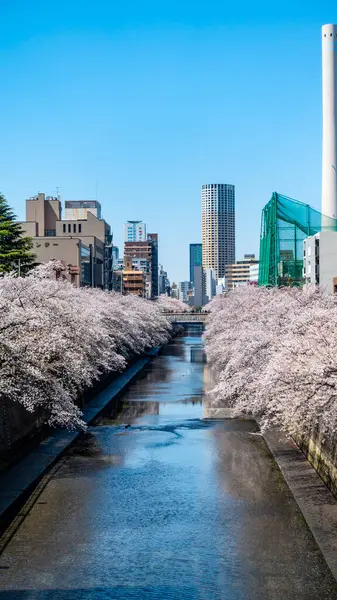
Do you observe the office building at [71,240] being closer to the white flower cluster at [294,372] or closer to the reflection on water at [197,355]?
the reflection on water at [197,355]

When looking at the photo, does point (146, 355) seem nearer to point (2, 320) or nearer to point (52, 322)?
point (52, 322)

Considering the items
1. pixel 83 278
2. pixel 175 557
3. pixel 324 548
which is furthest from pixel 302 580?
pixel 83 278

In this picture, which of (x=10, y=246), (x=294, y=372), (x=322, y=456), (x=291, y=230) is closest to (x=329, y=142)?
Result: (x=291, y=230)

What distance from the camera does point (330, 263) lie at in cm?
9256

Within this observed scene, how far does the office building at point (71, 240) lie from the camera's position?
118m

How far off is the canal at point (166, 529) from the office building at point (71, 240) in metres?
81.5

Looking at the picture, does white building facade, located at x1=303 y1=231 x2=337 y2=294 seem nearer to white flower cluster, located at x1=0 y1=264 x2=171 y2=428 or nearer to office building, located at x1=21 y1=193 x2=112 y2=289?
office building, located at x1=21 y1=193 x2=112 y2=289

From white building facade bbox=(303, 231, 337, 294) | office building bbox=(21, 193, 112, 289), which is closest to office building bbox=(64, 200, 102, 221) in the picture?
office building bbox=(21, 193, 112, 289)

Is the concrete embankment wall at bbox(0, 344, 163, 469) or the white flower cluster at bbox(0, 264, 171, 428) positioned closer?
the white flower cluster at bbox(0, 264, 171, 428)

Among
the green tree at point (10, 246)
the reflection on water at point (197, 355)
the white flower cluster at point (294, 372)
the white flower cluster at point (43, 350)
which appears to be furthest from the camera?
the reflection on water at point (197, 355)

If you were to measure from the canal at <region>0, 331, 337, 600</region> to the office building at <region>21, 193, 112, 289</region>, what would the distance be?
81474 millimetres

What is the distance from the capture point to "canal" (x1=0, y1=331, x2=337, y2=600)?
16844mm

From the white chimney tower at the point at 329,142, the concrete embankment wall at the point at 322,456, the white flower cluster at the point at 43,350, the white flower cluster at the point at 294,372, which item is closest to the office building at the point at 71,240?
the white chimney tower at the point at 329,142

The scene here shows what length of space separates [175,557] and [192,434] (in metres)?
15.1
